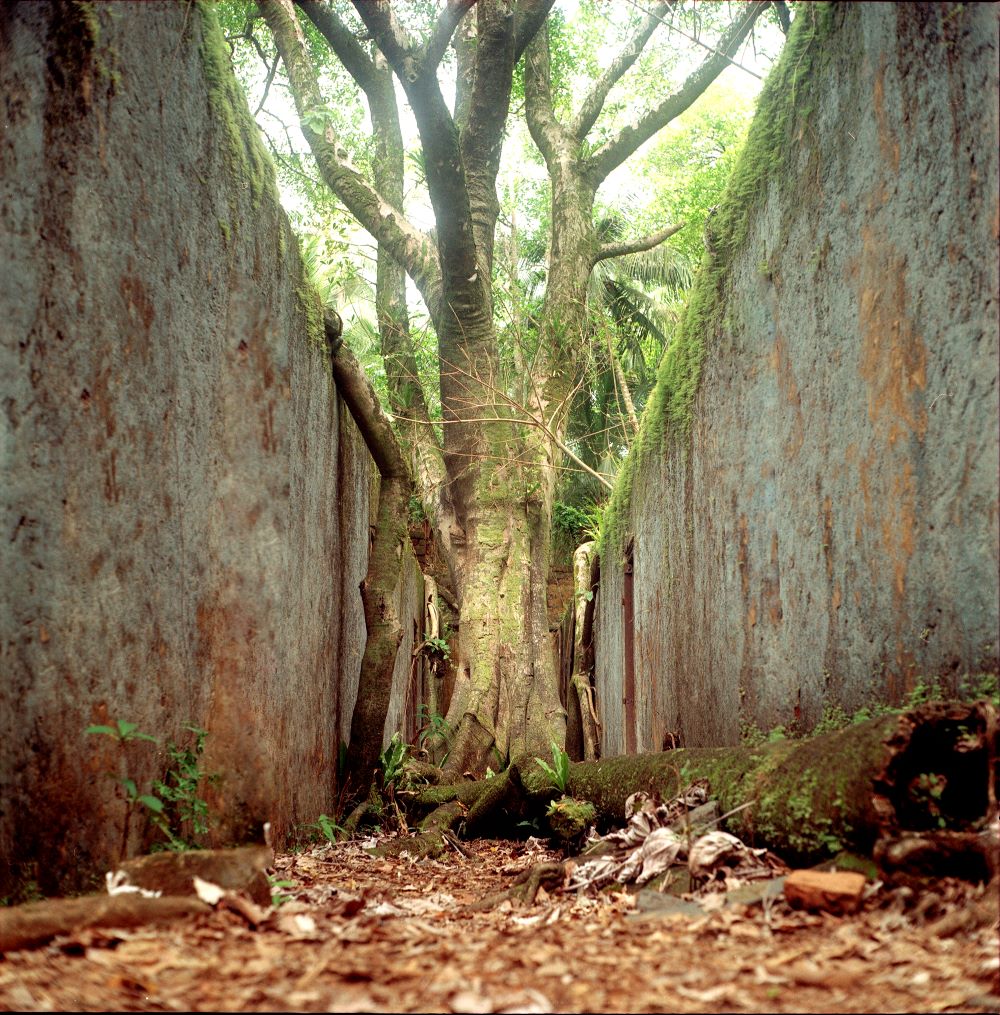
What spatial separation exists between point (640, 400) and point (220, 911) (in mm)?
22764

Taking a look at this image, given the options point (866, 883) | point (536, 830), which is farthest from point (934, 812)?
point (536, 830)

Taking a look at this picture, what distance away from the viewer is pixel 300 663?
19.4ft

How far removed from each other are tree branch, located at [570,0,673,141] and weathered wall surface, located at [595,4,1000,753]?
6884mm

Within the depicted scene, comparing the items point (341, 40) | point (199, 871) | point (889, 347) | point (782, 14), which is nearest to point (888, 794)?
point (889, 347)

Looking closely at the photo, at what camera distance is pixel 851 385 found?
13.2ft

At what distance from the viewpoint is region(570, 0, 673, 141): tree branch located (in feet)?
39.0

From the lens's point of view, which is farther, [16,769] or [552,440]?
[552,440]

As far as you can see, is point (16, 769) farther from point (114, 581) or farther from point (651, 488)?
point (651, 488)

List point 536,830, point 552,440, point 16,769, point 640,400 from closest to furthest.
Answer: point 16,769 → point 536,830 → point 552,440 → point 640,400

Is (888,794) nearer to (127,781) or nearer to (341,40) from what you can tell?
(127,781)

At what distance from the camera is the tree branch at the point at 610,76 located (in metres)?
11.9

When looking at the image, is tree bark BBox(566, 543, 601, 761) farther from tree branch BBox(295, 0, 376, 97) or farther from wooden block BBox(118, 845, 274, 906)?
wooden block BBox(118, 845, 274, 906)

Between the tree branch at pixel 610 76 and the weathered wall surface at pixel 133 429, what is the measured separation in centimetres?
783

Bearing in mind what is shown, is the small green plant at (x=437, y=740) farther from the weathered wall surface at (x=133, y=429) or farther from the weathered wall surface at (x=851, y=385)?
the weathered wall surface at (x=133, y=429)
